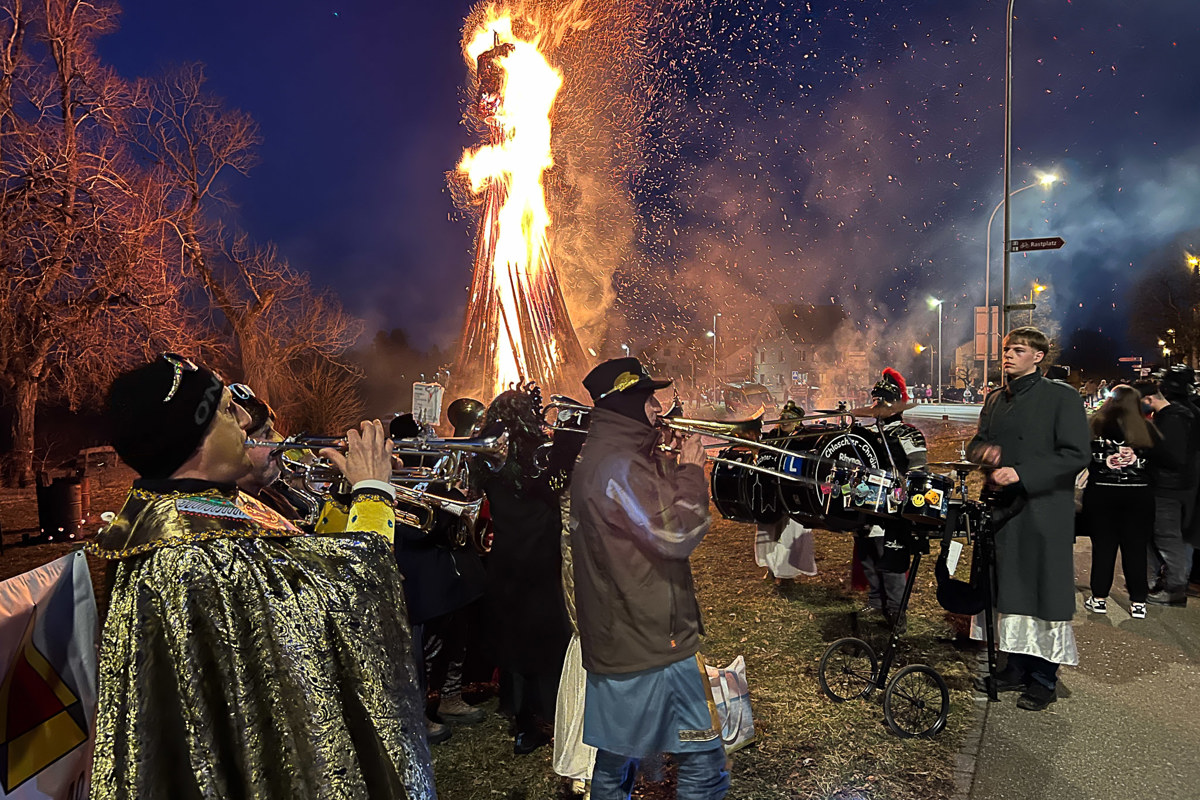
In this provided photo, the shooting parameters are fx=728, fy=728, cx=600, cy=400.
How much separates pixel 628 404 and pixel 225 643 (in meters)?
1.76

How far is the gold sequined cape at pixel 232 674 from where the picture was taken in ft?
5.98

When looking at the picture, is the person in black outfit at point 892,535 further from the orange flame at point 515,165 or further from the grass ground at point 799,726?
the orange flame at point 515,165

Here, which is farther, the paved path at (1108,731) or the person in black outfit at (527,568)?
the person in black outfit at (527,568)

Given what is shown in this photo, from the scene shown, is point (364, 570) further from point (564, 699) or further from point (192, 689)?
point (564, 699)

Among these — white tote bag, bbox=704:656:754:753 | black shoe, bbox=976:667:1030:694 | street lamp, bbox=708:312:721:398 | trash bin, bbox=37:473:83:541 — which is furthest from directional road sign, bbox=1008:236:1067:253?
street lamp, bbox=708:312:721:398

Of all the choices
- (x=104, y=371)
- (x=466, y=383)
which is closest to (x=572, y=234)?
(x=466, y=383)

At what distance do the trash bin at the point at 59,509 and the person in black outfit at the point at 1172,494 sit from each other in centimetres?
1476

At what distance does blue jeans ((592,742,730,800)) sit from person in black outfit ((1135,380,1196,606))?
20.7 ft

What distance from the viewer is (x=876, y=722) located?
15.4ft

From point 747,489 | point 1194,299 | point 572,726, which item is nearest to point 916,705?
point 747,489

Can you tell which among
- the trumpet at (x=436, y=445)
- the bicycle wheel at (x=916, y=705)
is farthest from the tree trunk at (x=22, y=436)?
the bicycle wheel at (x=916, y=705)

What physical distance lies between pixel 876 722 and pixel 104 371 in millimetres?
20086

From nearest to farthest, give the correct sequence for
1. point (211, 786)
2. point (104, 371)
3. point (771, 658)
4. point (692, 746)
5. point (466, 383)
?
point (211, 786), point (692, 746), point (771, 658), point (104, 371), point (466, 383)

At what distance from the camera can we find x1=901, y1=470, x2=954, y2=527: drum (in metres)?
4.36
